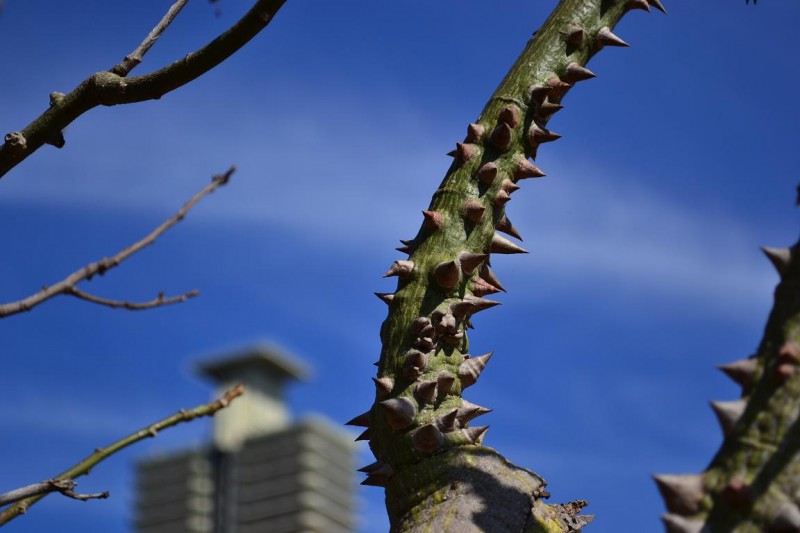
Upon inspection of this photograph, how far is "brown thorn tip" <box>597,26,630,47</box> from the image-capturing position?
331 cm

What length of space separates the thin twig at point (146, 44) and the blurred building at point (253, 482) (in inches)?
791

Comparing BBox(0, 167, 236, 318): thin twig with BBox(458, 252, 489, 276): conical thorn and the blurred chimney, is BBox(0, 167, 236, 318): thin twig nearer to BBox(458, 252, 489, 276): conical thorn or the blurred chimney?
BBox(458, 252, 489, 276): conical thorn

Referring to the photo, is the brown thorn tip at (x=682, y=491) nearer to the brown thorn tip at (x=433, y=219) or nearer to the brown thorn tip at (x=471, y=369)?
the brown thorn tip at (x=471, y=369)

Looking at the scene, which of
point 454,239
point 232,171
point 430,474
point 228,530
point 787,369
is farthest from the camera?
point 228,530

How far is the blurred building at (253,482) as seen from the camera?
77.5 feet

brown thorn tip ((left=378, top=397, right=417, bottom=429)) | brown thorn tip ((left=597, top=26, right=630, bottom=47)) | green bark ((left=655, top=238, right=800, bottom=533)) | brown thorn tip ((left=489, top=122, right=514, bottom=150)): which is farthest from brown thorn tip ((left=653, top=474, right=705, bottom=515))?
brown thorn tip ((left=597, top=26, right=630, bottom=47))

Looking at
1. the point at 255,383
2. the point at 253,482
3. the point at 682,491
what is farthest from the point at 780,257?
the point at 255,383

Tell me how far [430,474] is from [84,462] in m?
0.98

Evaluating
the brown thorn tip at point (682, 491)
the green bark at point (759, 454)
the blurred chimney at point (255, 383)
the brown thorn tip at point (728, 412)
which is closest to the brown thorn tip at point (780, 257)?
the green bark at point (759, 454)

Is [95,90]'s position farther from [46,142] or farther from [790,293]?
[790,293]

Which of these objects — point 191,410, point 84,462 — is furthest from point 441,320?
point 84,462

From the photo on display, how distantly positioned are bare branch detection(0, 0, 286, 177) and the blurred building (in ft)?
66.0

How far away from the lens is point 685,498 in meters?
1.86

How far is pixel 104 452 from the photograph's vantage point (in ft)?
9.94
